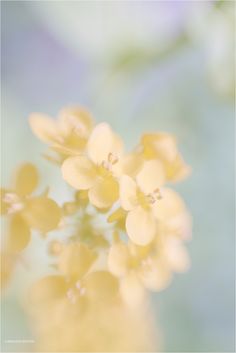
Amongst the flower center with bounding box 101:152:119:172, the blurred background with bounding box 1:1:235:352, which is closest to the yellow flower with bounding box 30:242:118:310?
the flower center with bounding box 101:152:119:172

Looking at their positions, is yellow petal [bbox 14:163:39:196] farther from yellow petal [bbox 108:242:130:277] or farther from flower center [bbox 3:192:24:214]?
yellow petal [bbox 108:242:130:277]

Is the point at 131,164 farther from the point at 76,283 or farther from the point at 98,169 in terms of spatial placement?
the point at 76,283

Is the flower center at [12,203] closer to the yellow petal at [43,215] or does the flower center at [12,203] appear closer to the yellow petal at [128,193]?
the yellow petal at [43,215]

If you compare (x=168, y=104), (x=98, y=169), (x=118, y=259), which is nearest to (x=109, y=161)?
(x=98, y=169)

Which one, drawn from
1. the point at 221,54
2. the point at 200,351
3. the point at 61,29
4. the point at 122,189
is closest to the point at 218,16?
the point at 221,54

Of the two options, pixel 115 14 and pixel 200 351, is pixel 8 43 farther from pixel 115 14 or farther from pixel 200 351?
pixel 200 351

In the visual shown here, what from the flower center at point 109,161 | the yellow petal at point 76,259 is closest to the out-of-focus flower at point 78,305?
the yellow petal at point 76,259
